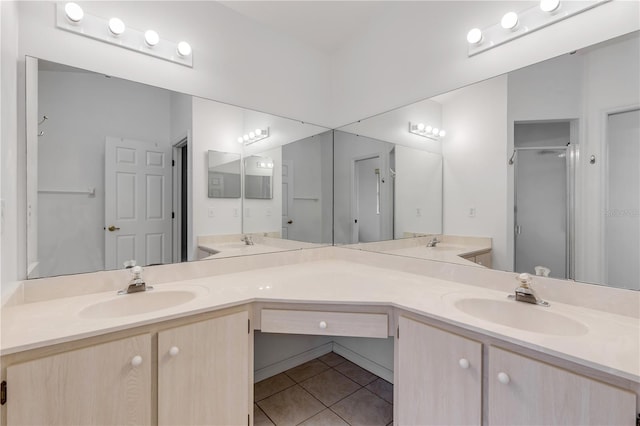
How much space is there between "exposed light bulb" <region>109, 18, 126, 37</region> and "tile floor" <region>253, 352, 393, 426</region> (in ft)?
7.31

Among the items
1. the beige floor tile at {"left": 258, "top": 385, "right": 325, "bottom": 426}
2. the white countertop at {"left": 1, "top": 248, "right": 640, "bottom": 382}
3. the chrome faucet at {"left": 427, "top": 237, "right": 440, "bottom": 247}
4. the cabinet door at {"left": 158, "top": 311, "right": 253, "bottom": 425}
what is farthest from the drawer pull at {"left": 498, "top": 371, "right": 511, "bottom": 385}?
the beige floor tile at {"left": 258, "top": 385, "right": 325, "bottom": 426}

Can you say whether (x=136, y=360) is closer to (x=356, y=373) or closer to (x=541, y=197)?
(x=356, y=373)

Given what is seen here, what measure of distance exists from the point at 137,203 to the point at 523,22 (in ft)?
7.10

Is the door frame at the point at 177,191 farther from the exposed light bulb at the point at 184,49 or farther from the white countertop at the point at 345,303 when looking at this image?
the exposed light bulb at the point at 184,49

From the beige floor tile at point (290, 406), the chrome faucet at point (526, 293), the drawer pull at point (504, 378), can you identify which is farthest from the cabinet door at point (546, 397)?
the beige floor tile at point (290, 406)

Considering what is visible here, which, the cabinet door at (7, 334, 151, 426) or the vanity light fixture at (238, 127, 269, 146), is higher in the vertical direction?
the vanity light fixture at (238, 127, 269, 146)

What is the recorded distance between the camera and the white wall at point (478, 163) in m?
1.42

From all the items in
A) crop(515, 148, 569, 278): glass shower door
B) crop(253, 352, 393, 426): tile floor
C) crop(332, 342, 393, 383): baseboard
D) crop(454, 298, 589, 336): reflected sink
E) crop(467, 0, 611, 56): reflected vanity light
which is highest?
crop(467, 0, 611, 56): reflected vanity light

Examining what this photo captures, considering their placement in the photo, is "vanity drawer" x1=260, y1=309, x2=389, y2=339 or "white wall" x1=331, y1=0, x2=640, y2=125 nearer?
"white wall" x1=331, y1=0, x2=640, y2=125

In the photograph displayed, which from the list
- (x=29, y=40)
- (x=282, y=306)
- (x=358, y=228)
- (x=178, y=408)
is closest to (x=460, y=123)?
(x=358, y=228)

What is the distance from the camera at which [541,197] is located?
1.32m

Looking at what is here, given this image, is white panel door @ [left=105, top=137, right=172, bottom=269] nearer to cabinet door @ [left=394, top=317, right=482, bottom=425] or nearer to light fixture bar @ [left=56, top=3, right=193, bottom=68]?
light fixture bar @ [left=56, top=3, right=193, bottom=68]

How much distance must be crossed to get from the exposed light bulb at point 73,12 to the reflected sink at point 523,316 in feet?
7.21

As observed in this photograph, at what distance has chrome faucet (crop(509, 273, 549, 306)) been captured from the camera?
1171mm
